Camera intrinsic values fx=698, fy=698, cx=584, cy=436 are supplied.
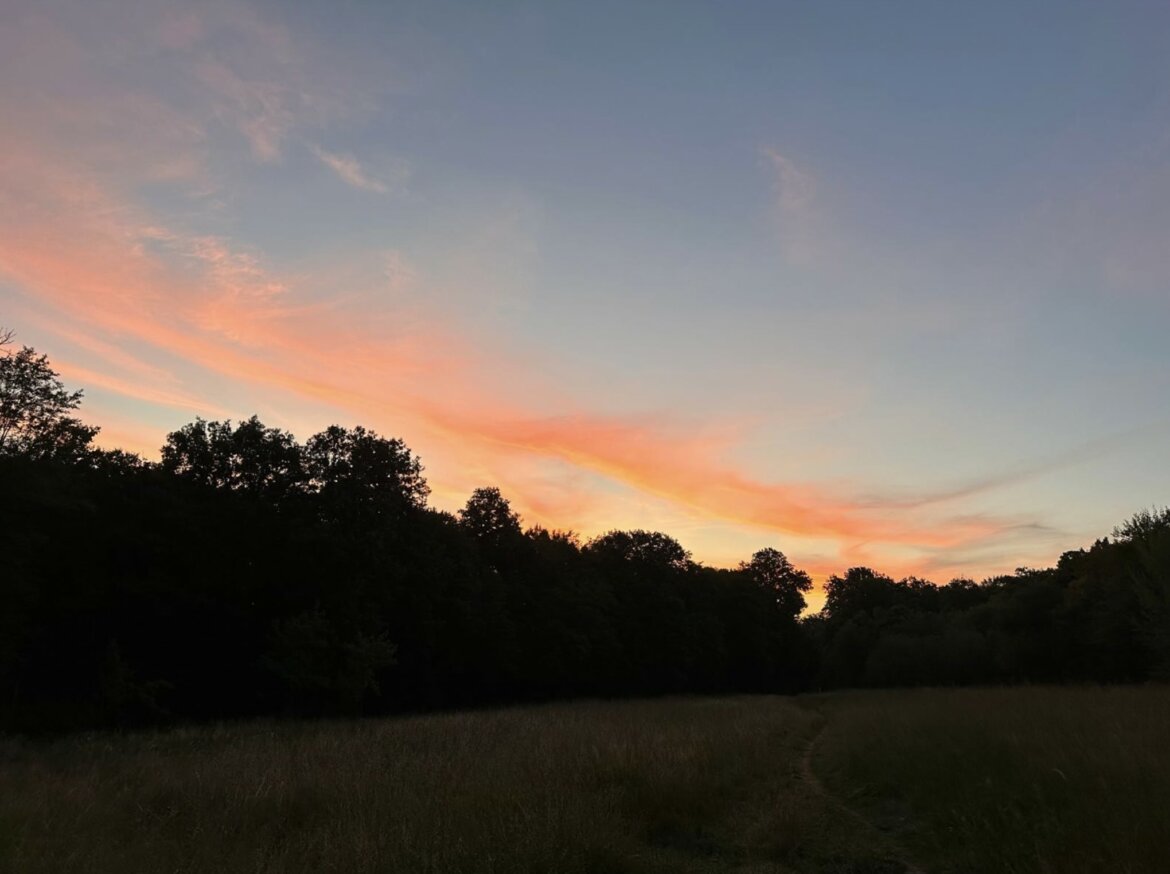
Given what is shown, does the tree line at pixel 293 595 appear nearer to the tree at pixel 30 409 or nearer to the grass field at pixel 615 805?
the tree at pixel 30 409

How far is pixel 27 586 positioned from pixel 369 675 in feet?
44.3

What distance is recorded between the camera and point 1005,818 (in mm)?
7543

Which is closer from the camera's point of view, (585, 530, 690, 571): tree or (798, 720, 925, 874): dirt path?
(798, 720, 925, 874): dirt path

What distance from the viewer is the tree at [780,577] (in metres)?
104

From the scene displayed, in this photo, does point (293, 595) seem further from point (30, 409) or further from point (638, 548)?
point (638, 548)

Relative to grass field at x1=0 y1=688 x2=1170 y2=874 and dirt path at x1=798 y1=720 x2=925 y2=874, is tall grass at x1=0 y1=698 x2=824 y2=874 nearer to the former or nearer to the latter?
grass field at x1=0 y1=688 x2=1170 y2=874

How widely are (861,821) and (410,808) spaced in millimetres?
6289

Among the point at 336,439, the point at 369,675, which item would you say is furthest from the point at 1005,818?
the point at 336,439

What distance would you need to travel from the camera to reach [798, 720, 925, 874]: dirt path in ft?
25.0

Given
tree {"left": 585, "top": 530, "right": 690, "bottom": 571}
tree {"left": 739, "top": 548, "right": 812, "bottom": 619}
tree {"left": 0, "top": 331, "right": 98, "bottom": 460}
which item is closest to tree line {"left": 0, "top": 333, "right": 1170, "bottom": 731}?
tree {"left": 0, "top": 331, "right": 98, "bottom": 460}

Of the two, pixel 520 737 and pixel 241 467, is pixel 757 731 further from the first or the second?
pixel 241 467

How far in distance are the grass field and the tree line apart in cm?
1590

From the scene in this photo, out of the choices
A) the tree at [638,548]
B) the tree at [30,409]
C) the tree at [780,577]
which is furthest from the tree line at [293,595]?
the tree at [780,577]

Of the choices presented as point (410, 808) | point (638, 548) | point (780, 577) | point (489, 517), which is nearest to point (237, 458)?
point (489, 517)
